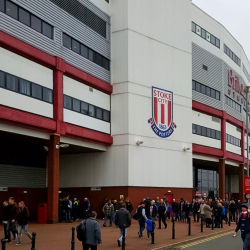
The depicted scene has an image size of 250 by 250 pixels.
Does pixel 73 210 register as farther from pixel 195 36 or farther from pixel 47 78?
pixel 195 36

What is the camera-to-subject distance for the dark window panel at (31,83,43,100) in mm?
29419

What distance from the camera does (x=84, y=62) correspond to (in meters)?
35.1

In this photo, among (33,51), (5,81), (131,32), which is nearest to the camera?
(5,81)

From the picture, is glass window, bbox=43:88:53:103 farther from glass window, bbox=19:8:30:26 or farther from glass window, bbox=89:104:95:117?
glass window, bbox=89:104:95:117

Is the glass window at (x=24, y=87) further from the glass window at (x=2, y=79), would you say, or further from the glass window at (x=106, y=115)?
the glass window at (x=106, y=115)

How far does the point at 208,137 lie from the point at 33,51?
2551cm

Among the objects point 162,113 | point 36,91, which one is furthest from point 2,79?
point 162,113

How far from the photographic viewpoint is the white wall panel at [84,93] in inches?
1303

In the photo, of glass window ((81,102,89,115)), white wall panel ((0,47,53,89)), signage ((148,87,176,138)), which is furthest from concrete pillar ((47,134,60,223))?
signage ((148,87,176,138))

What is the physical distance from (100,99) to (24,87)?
9207mm

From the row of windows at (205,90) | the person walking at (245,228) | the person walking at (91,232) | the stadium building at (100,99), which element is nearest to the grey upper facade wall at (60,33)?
the stadium building at (100,99)

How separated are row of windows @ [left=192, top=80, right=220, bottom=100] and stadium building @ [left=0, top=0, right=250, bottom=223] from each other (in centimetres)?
22

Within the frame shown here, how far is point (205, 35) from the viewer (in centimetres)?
5069

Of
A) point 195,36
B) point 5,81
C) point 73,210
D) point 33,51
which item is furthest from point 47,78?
point 195,36
